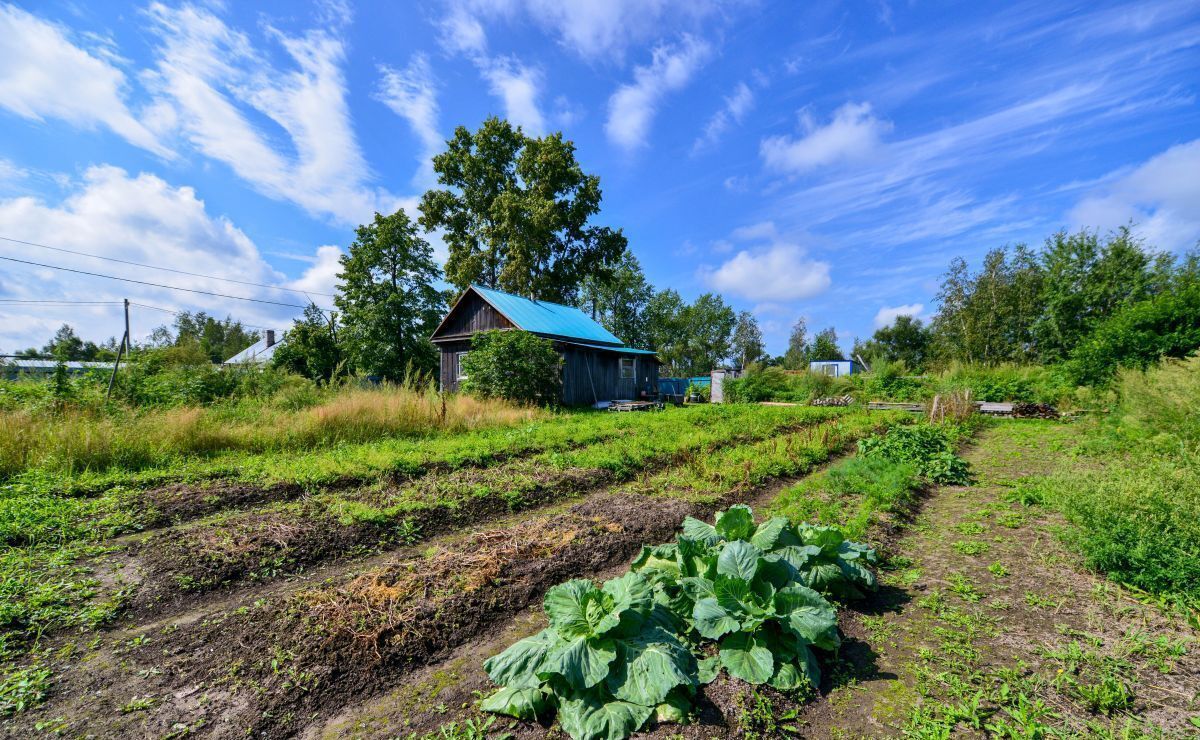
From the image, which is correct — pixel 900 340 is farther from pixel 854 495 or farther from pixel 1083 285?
pixel 854 495

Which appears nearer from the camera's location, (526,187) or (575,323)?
(575,323)

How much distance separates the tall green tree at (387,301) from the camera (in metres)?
24.0

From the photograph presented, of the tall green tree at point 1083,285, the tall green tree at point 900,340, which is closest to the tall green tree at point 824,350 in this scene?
the tall green tree at point 900,340

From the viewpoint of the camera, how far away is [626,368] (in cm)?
2208

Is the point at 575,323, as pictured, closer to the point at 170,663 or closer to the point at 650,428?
the point at 650,428

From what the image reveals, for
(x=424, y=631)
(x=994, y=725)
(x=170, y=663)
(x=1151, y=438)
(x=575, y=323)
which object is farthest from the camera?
(x=575, y=323)

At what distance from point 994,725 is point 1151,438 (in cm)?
800

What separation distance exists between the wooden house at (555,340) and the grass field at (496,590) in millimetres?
11291

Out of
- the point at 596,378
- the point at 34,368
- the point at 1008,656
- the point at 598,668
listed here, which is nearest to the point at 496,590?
the point at 598,668

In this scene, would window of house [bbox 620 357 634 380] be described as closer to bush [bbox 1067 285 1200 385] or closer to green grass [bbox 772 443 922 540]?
green grass [bbox 772 443 922 540]

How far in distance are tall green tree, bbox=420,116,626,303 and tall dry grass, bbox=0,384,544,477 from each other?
1688 cm

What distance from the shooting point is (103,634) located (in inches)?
114

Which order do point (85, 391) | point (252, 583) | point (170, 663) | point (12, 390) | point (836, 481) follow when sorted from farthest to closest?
point (85, 391), point (12, 390), point (836, 481), point (252, 583), point (170, 663)

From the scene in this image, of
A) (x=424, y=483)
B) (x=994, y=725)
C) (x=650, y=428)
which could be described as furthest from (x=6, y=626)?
(x=650, y=428)
